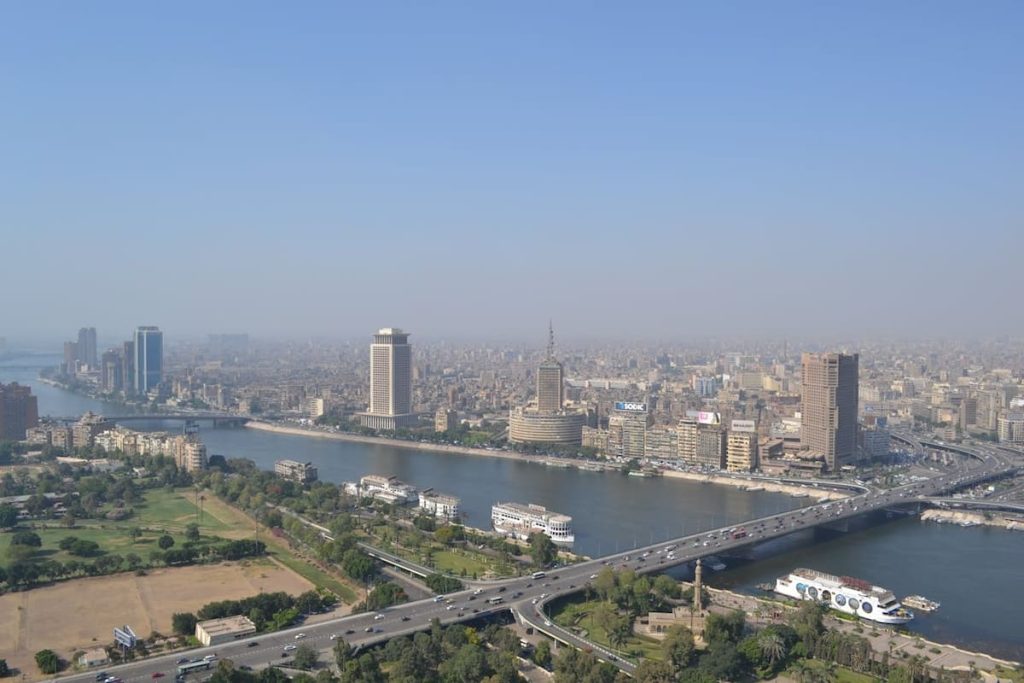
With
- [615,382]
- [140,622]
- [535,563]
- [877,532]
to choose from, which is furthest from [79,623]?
[615,382]

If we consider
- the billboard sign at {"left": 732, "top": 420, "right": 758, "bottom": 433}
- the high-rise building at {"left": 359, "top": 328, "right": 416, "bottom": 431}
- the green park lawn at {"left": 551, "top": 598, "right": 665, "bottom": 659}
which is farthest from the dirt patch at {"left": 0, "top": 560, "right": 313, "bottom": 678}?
the high-rise building at {"left": 359, "top": 328, "right": 416, "bottom": 431}

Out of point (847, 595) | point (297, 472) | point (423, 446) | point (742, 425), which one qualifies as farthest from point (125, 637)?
point (742, 425)

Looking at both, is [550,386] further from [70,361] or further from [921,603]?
[70,361]

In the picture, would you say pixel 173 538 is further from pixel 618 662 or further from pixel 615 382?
pixel 615 382

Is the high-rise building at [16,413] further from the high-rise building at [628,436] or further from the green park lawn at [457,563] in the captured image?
the green park lawn at [457,563]

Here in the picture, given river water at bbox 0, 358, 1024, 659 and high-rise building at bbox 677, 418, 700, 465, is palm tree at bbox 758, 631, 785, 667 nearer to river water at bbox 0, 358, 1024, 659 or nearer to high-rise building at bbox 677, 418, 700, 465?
river water at bbox 0, 358, 1024, 659

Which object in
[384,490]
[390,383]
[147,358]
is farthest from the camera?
[147,358]
